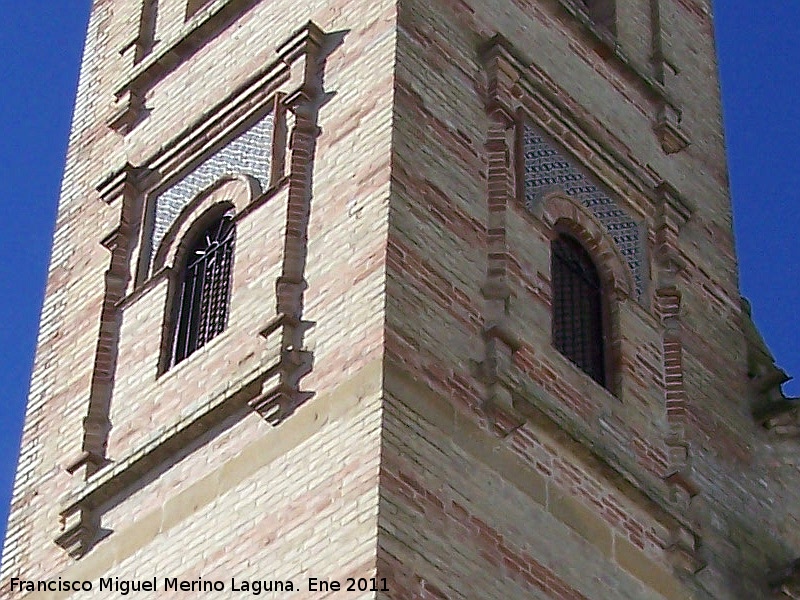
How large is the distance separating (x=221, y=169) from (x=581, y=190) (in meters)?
2.58

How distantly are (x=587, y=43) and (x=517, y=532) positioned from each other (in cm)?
557

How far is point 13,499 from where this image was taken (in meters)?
16.2

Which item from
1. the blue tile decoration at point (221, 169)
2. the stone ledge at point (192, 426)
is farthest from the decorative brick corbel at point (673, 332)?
the blue tile decoration at point (221, 169)

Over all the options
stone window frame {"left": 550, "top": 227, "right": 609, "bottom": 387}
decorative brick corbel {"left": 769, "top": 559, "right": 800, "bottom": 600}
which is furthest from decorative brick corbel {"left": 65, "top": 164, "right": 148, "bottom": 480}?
decorative brick corbel {"left": 769, "top": 559, "right": 800, "bottom": 600}

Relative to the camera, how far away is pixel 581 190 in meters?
17.0

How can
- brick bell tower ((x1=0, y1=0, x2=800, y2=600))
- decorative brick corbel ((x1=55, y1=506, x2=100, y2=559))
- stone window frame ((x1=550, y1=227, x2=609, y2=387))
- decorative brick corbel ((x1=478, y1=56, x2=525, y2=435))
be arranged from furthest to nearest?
stone window frame ((x1=550, y1=227, x2=609, y2=387)) < decorative brick corbel ((x1=55, y1=506, x2=100, y2=559)) < decorative brick corbel ((x1=478, y1=56, x2=525, y2=435)) < brick bell tower ((x1=0, y1=0, x2=800, y2=600))

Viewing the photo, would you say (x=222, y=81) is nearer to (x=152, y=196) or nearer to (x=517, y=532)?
(x=152, y=196)

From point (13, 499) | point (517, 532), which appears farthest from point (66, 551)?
point (517, 532)

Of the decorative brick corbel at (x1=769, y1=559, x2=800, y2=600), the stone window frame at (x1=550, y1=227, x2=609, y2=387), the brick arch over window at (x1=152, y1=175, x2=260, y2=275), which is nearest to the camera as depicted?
the stone window frame at (x1=550, y1=227, x2=609, y2=387)

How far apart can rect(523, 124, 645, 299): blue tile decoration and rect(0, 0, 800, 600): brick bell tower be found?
0.09 feet

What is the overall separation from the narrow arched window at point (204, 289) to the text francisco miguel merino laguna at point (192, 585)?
1708 millimetres

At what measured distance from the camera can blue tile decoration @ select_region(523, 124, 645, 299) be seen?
656 inches

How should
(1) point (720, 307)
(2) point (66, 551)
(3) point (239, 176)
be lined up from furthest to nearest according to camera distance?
(1) point (720, 307) < (3) point (239, 176) < (2) point (66, 551)

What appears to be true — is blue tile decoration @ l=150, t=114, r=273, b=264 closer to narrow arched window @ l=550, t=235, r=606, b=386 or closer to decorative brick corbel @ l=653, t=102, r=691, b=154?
narrow arched window @ l=550, t=235, r=606, b=386
